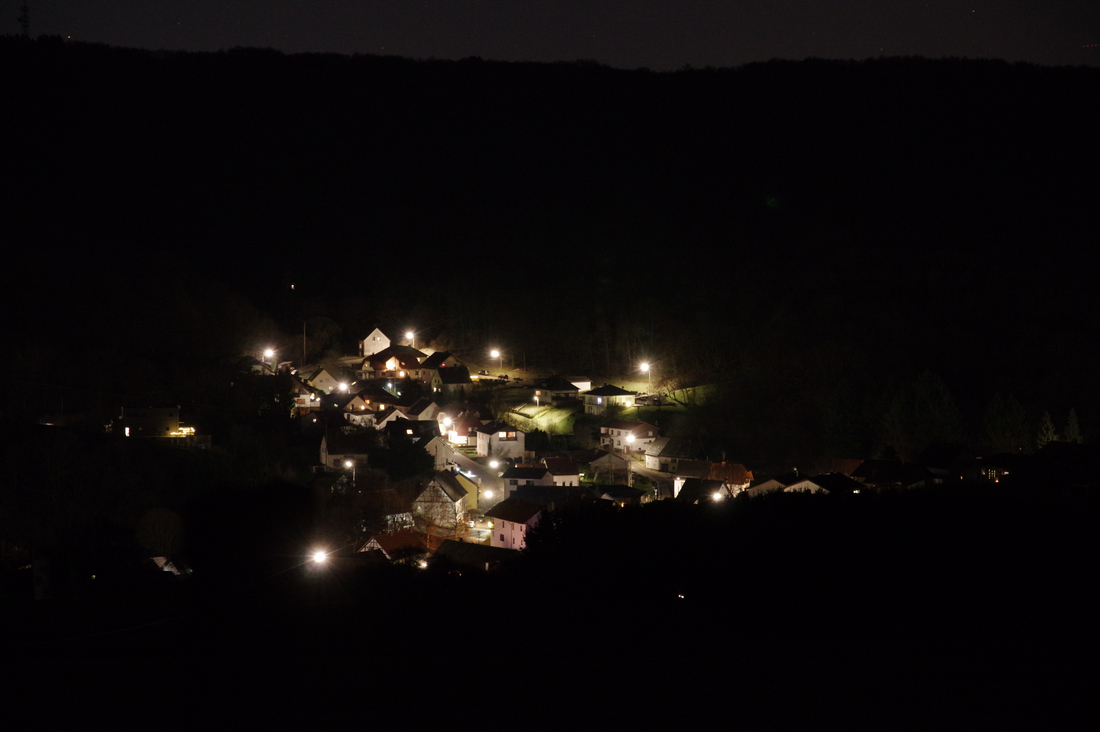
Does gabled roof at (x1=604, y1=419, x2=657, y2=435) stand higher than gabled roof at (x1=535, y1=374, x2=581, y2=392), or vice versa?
gabled roof at (x1=535, y1=374, x2=581, y2=392)

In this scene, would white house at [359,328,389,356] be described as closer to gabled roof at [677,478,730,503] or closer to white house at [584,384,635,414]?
white house at [584,384,635,414]

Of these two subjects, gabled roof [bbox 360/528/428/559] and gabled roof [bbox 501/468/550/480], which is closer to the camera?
gabled roof [bbox 360/528/428/559]

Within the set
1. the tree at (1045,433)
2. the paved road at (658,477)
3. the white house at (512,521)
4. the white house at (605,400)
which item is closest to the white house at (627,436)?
the paved road at (658,477)

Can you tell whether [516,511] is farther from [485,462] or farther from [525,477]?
[485,462]

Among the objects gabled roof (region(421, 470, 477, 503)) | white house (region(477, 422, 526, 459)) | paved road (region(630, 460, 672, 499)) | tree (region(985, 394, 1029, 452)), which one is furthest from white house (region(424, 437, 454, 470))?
tree (region(985, 394, 1029, 452))

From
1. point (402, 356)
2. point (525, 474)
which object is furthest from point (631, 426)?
point (402, 356)

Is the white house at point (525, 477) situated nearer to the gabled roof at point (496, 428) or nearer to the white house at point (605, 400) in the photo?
the gabled roof at point (496, 428)

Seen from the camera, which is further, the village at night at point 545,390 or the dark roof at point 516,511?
the dark roof at point 516,511

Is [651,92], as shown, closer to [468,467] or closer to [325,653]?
[468,467]

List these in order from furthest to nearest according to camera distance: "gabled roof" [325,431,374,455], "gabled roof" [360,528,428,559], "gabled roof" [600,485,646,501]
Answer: "gabled roof" [325,431,374,455]
"gabled roof" [600,485,646,501]
"gabled roof" [360,528,428,559]
